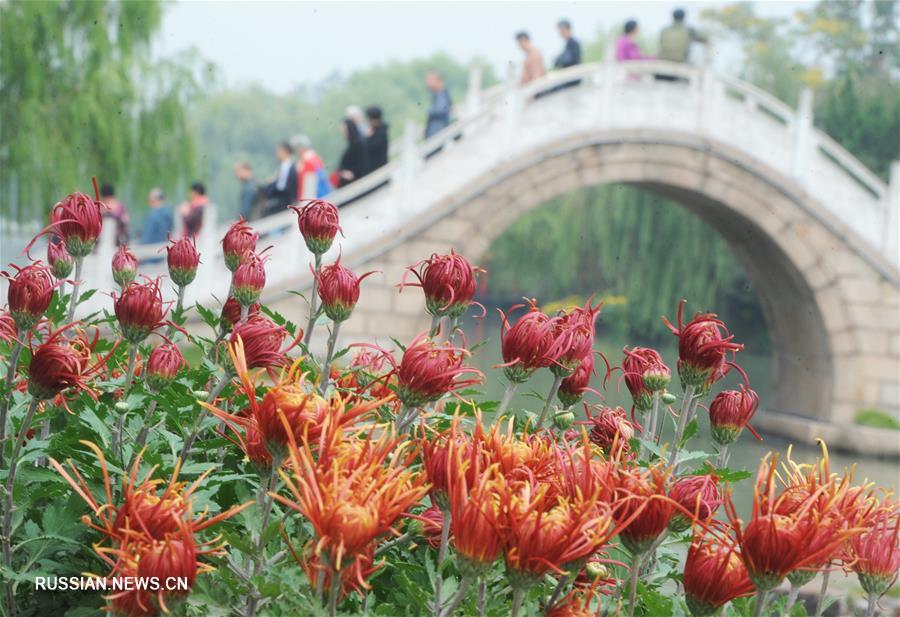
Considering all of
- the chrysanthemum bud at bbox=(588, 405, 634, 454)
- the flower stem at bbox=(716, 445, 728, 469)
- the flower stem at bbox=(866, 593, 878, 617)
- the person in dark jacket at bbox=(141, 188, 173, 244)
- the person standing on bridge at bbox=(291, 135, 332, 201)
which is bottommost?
the flower stem at bbox=(866, 593, 878, 617)

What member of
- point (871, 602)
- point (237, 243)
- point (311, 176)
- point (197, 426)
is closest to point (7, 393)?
point (197, 426)

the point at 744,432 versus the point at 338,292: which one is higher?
the point at 338,292

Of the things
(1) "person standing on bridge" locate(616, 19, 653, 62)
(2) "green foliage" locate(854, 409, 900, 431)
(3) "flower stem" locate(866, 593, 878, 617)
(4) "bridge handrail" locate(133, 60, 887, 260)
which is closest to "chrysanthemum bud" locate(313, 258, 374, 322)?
(3) "flower stem" locate(866, 593, 878, 617)

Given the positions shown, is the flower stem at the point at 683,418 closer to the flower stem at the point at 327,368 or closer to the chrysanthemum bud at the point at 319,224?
the flower stem at the point at 327,368

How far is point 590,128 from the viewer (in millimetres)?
12062

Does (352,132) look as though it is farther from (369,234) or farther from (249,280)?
(249,280)

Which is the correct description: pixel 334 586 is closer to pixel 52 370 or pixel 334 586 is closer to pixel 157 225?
pixel 52 370

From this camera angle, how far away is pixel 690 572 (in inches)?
41.4

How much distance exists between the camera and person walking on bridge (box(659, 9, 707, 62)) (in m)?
12.8

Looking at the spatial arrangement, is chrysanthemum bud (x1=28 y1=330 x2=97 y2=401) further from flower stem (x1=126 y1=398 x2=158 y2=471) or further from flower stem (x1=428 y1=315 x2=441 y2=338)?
flower stem (x1=428 y1=315 x2=441 y2=338)

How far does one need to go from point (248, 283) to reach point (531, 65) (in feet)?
35.4

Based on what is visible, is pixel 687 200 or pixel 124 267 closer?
pixel 124 267

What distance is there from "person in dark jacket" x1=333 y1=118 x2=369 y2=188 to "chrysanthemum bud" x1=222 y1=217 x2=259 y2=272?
9104 mm

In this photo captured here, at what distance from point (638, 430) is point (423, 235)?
9804 mm
